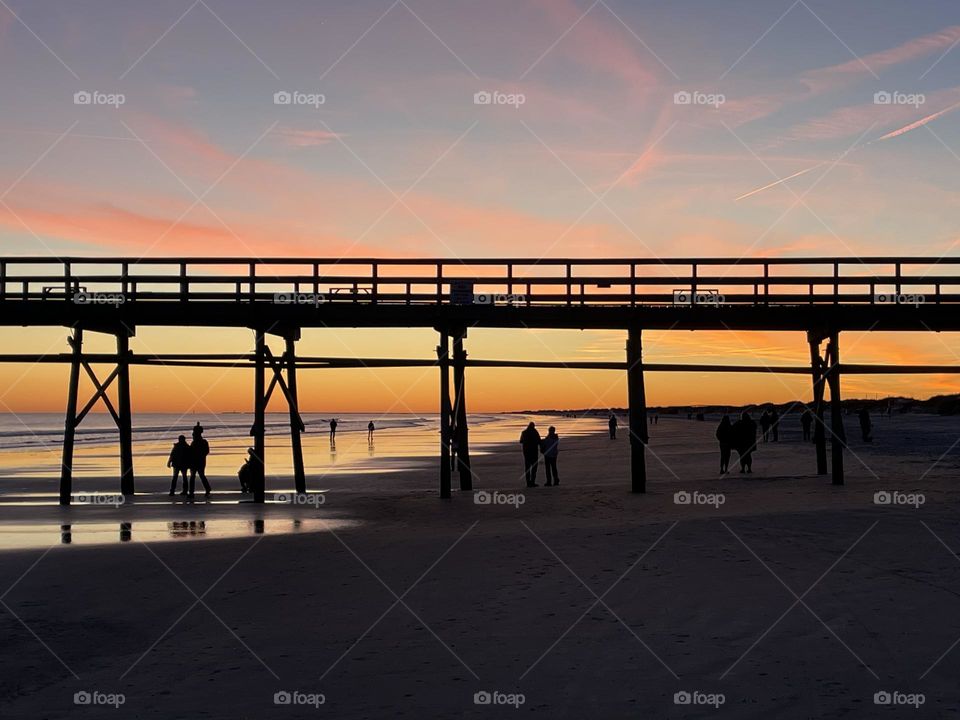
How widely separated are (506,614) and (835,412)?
1444cm

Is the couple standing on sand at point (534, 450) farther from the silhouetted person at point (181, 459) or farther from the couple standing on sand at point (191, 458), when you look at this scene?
the silhouetted person at point (181, 459)

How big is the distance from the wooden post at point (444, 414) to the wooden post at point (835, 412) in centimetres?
868

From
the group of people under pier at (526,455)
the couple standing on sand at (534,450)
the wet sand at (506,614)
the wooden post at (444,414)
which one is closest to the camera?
the wet sand at (506,614)

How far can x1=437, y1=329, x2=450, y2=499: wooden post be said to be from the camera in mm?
21719

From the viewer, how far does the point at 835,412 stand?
850 inches

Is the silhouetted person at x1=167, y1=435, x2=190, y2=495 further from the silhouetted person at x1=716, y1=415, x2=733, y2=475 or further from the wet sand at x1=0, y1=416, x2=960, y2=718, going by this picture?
the silhouetted person at x1=716, y1=415, x2=733, y2=475

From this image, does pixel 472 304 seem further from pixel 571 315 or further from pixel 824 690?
pixel 824 690

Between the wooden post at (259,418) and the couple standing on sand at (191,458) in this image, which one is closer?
the wooden post at (259,418)

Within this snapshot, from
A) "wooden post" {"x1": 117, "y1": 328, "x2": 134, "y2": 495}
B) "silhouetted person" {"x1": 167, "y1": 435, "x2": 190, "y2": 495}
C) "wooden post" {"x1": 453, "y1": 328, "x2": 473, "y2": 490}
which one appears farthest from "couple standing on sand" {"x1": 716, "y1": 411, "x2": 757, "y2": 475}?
"wooden post" {"x1": 117, "y1": 328, "x2": 134, "y2": 495}

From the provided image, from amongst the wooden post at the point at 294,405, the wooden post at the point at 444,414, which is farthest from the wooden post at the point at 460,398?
the wooden post at the point at 294,405

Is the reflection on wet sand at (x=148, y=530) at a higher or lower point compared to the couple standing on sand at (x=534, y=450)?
lower

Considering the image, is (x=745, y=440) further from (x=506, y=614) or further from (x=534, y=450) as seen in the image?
(x=506, y=614)

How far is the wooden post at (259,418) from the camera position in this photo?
2098cm

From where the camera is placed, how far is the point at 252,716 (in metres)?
6.95
